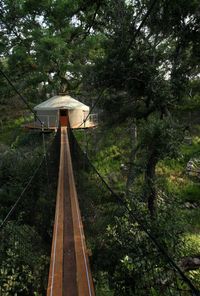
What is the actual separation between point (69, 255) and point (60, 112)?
11.7 meters

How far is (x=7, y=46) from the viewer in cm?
1545

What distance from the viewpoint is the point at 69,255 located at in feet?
12.3

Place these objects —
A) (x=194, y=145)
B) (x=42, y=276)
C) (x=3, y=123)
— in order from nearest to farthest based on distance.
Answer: (x=42, y=276) → (x=194, y=145) → (x=3, y=123)

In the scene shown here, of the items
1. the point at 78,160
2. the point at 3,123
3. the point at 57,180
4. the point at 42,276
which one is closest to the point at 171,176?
the point at 78,160

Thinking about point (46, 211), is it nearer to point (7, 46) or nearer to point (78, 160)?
point (78, 160)

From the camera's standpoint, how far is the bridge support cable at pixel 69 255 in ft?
10.2

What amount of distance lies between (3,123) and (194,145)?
12.4 m

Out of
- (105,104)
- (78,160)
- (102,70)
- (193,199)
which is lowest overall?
(193,199)

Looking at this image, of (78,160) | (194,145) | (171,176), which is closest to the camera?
(78,160)

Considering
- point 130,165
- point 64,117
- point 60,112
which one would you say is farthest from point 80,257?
point 64,117

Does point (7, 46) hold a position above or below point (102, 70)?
above

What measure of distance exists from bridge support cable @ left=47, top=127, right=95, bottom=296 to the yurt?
900 cm

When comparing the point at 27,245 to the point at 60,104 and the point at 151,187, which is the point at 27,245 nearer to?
the point at 151,187

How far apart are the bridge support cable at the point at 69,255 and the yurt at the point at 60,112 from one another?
29.5 ft
